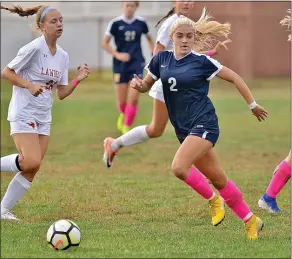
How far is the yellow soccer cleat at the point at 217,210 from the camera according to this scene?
7.94m

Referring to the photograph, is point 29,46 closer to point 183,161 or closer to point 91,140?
point 183,161

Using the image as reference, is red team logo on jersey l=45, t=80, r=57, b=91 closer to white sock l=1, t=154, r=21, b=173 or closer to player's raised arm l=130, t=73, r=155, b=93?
white sock l=1, t=154, r=21, b=173

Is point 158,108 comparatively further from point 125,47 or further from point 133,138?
point 125,47

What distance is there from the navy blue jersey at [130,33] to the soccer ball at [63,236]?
31.0ft

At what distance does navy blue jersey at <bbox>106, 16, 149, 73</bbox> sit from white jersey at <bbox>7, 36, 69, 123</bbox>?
7.89 m

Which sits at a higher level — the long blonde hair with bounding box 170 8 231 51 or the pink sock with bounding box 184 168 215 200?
the long blonde hair with bounding box 170 8 231 51

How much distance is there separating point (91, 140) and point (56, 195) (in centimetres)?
599

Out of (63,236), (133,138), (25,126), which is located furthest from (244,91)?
(133,138)

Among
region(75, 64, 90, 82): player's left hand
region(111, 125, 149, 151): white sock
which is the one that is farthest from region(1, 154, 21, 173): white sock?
region(111, 125, 149, 151): white sock

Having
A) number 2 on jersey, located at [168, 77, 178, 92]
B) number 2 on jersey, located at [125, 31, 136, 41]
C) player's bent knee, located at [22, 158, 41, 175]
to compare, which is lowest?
number 2 on jersey, located at [125, 31, 136, 41]

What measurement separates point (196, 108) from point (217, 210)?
0.94m

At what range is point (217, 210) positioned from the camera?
796cm

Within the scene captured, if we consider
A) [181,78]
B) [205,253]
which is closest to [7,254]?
[205,253]

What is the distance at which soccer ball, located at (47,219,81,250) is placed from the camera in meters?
7.01
